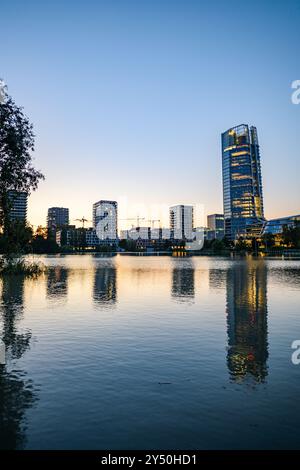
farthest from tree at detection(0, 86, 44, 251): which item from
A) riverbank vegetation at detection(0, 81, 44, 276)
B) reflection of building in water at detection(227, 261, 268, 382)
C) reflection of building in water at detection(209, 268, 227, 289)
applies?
reflection of building in water at detection(209, 268, 227, 289)

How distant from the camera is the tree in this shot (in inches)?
697

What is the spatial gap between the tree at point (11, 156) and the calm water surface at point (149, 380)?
6.42 m

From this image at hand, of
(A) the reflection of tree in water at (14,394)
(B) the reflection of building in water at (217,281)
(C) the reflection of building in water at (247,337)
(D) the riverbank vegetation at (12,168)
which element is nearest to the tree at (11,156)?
(D) the riverbank vegetation at (12,168)

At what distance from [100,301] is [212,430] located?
21872 millimetres

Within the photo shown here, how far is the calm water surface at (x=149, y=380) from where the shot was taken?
8.12 metres

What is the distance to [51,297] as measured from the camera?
1248 inches

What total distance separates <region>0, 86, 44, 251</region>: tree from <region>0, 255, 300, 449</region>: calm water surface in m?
6.42

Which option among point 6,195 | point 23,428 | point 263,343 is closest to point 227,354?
point 263,343

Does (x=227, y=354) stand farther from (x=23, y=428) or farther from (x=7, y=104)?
(x=7, y=104)
